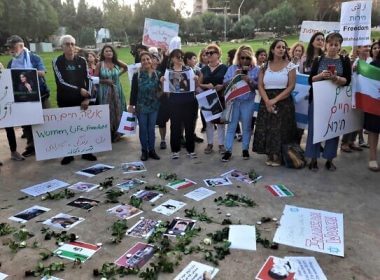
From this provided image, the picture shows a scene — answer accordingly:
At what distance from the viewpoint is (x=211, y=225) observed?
149 inches

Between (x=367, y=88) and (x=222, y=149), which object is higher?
(x=367, y=88)

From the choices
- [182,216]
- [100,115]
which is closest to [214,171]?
[182,216]

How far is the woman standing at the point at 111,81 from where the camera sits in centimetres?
667

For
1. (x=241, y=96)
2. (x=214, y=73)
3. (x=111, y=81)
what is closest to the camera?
(x=241, y=96)

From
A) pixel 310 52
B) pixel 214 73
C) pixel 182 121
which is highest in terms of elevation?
pixel 310 52

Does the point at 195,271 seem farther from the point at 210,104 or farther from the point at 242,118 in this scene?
the point at 210,104

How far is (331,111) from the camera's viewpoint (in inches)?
199

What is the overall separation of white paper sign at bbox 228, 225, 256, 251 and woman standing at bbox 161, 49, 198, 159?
8.03 ft

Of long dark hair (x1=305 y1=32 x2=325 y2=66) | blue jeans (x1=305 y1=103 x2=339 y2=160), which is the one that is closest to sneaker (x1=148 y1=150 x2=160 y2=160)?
blue jeans (x1=305 y1=103 x2=339 y2=160)

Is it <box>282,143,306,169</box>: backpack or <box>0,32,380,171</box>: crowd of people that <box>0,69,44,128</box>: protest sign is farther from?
<box>282,143,306,169</box>: backpack

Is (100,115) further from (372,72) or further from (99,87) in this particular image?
(372,72)

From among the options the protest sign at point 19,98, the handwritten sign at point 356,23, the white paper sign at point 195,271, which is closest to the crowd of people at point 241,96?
the handwritten sign at point 356,23

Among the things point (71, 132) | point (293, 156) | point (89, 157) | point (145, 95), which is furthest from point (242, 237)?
point (71, 132)

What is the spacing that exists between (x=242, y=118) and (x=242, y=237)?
8.45 feet
